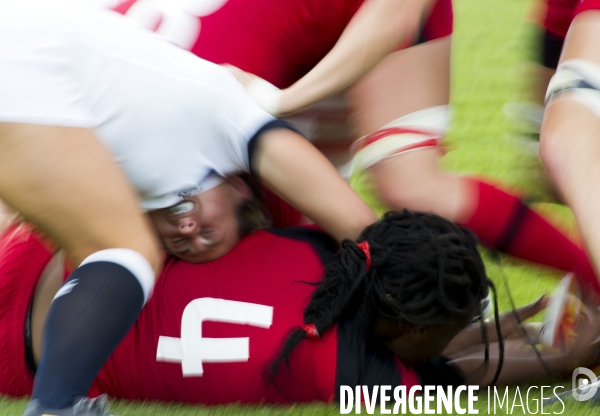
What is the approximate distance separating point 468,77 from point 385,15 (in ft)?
8.94

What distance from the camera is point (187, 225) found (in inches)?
72.3

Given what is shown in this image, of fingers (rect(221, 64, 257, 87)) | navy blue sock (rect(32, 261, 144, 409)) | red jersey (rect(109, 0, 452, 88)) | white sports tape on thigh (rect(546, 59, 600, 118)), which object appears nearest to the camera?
navy blue sock (rect(32, 261, 144, 409))

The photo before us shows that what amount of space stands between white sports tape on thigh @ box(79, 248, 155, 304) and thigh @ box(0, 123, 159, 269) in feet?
0.05

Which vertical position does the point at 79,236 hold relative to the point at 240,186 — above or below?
above

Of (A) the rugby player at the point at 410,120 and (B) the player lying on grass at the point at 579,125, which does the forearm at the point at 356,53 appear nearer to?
(A) the rugby player at the point at 410,120

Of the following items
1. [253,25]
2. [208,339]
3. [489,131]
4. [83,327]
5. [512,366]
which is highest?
[253,25]

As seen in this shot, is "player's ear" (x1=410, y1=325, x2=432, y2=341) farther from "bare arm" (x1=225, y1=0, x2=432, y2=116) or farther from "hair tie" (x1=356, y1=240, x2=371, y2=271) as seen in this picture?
"bare arm" (x1=225, y1=0, x2=432, y2=116)

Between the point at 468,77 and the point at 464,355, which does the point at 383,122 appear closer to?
the point at 464,355

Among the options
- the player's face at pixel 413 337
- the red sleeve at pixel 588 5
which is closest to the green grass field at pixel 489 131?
the player's face at pixel 413 337

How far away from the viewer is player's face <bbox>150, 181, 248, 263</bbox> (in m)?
1.83

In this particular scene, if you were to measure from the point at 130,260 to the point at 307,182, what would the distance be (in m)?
0.42

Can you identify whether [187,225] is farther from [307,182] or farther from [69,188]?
[69,188]

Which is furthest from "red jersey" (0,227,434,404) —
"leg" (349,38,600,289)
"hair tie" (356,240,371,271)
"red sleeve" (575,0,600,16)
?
"red sleeve" (575,0,600,16)

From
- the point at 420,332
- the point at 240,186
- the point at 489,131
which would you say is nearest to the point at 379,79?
the point at 240,186
